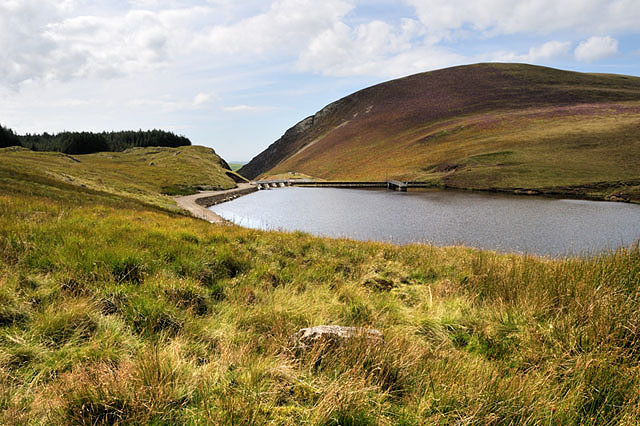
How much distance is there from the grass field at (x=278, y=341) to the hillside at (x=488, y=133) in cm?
4710

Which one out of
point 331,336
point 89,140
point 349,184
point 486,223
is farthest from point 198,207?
point 89,140

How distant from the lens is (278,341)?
13.5ft

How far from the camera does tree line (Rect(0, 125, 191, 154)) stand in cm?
9962

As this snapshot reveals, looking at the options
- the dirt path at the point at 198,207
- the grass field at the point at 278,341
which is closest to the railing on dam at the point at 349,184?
the dirt path at the point at 198,207

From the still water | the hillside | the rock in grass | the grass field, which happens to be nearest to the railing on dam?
the hillside

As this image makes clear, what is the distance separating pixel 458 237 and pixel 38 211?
2169 cm

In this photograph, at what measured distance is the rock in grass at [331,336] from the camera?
387cm

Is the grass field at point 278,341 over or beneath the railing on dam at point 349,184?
beneath

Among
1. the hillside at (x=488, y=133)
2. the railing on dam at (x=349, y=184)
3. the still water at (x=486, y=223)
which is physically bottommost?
the still water at (x=486, y=223)

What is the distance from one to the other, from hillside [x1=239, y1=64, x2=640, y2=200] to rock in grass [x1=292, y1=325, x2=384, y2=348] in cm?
4966

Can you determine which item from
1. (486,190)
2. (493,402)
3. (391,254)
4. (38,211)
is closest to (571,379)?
(493,402)

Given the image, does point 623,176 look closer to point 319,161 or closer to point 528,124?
point 528,124

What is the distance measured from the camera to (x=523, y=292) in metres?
6.16

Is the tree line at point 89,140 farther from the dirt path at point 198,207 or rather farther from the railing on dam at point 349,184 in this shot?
the dirt path at point 198,207
